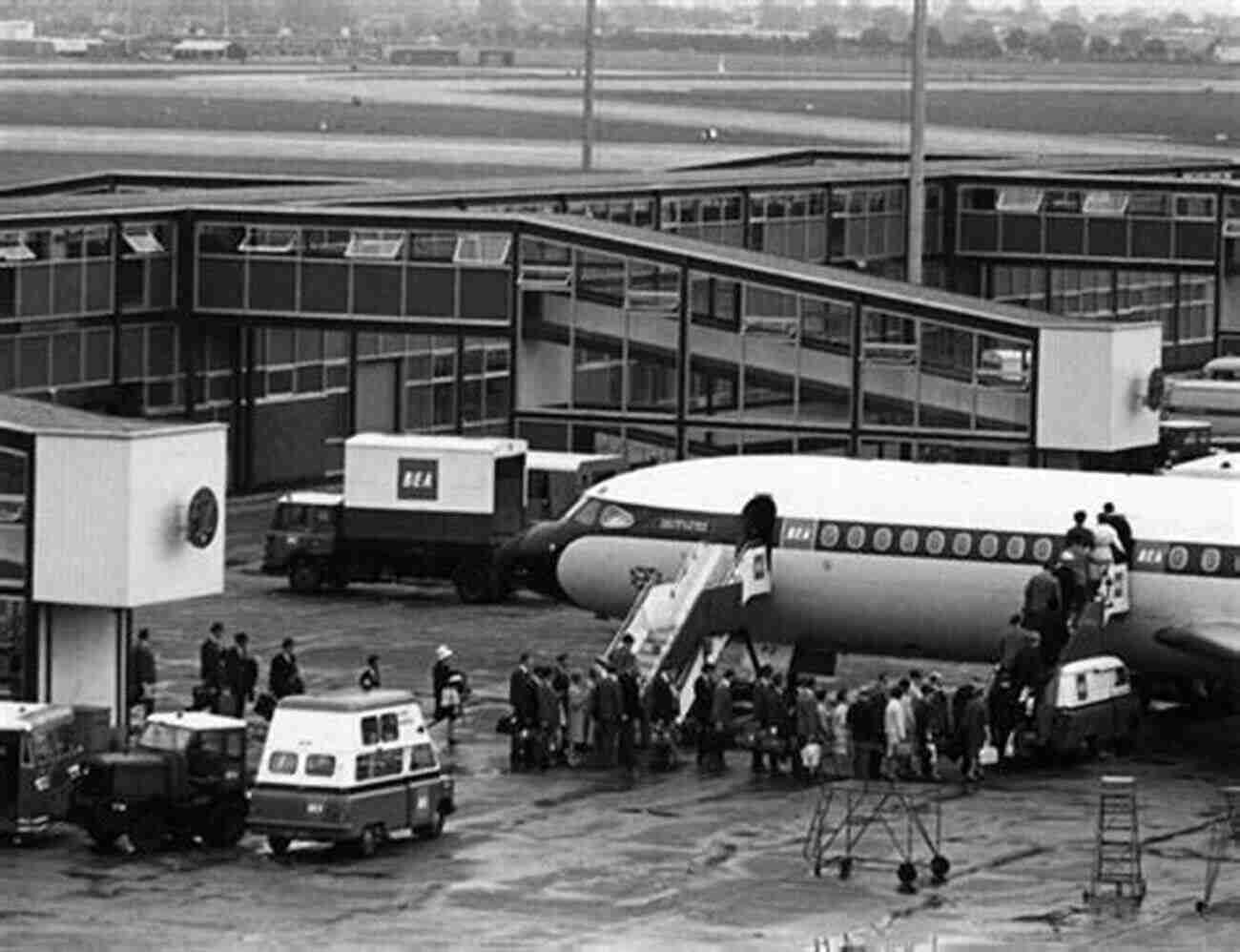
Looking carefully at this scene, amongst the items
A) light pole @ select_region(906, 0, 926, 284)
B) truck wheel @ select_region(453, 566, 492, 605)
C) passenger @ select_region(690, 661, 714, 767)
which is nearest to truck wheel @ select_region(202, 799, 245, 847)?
passenger @ select_region(690, 661, 714, 767)

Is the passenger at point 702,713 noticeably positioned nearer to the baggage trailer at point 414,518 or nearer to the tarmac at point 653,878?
the tarmac at point 653,878

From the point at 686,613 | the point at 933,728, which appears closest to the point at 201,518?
the point at 686,613

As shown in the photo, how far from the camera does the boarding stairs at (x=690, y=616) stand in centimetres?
6197

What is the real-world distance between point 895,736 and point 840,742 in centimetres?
86

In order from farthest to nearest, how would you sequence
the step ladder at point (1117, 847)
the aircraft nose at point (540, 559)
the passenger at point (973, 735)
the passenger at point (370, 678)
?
the aircraft nose at point (540, 559) → the passenger at point (370, 678) → the passenger at point (973, 735) → the step ladder at point (1117, 847)

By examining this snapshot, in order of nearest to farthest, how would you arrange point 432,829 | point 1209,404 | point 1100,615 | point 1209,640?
1. point 432,829
2. point 1209,640
3. point 1100,615
4. point 1209,404

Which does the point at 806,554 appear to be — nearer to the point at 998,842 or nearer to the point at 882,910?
the point at 998,842

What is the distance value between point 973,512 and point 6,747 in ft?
59.0

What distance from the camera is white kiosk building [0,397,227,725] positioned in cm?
5425

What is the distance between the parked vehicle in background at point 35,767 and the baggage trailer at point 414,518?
85.3 feet

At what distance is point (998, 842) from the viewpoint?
53.1m

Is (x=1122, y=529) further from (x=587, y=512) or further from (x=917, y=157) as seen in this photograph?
(x=917, y=157)

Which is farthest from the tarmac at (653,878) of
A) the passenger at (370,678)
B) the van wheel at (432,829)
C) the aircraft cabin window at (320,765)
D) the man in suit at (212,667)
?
the passenger at (370,678)

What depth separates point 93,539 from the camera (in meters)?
54.3
